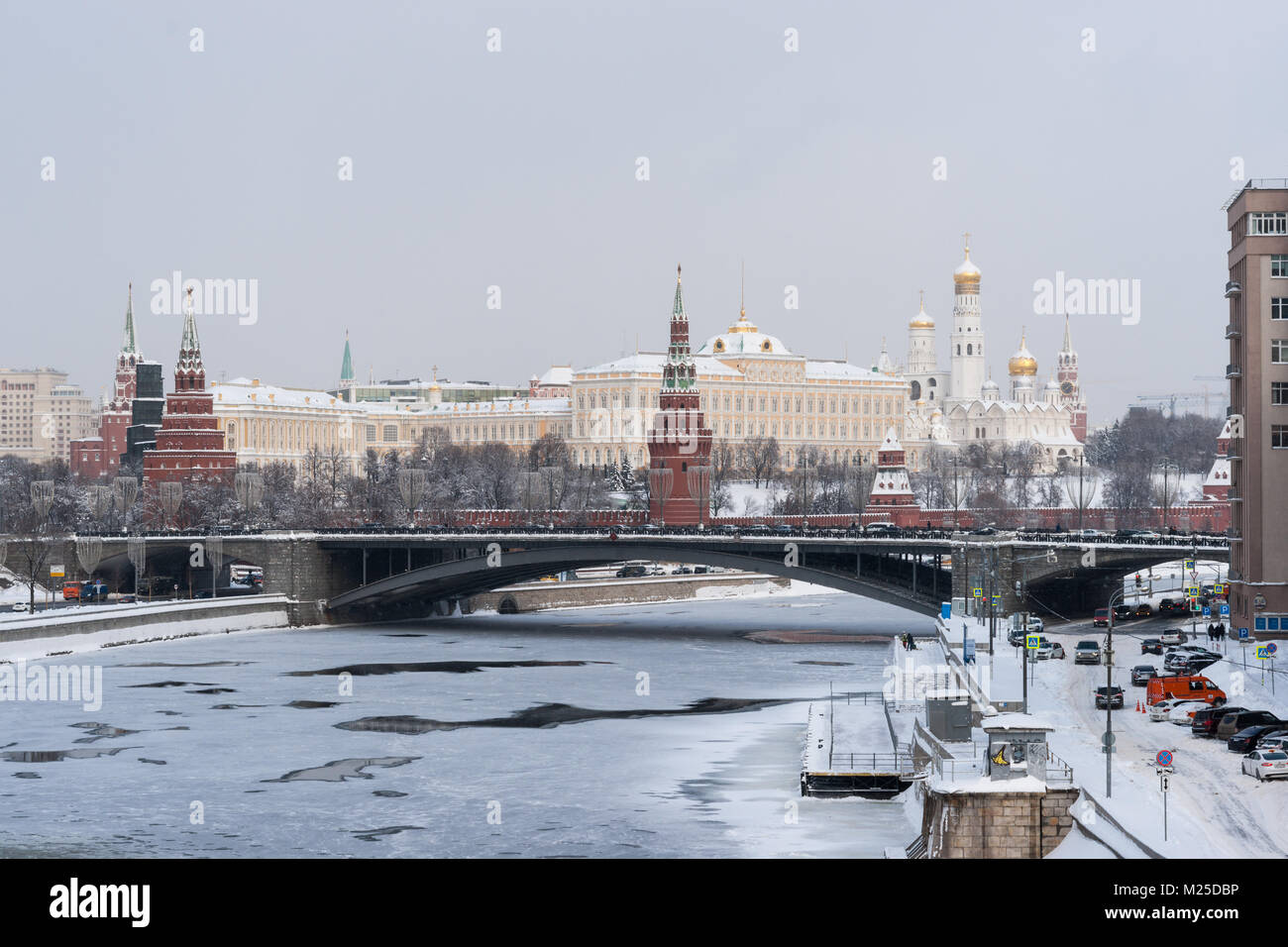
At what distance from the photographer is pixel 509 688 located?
56750 mm

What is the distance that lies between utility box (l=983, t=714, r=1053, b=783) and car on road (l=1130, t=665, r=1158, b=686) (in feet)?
53.8

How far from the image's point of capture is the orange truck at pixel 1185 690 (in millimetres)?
43094

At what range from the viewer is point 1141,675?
47.5m

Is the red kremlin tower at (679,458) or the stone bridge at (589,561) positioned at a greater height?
the red kremlin tower at (679,458)

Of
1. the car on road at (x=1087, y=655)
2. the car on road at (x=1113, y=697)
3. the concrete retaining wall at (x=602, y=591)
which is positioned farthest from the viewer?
the concrete retaining wall at (x=602, y=591)

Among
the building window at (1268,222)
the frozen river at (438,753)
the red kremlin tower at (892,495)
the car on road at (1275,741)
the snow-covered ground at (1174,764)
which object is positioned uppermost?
the building window at (1268,222)

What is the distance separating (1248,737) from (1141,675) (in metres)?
10.3

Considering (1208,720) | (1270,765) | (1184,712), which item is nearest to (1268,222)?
(1184,712)

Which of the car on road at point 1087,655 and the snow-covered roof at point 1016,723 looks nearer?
the snow-covered roof at point 1016,723

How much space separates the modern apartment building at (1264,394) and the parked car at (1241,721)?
1707 cm

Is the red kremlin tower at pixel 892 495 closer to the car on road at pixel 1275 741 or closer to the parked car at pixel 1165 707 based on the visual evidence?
the parked car at pixel 1165 707

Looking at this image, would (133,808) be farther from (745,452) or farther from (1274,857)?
(745,452)

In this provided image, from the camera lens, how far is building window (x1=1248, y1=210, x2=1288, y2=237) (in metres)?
56.0

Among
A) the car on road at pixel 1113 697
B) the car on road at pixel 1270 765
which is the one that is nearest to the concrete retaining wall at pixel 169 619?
the car on road at pixel 1113 697
